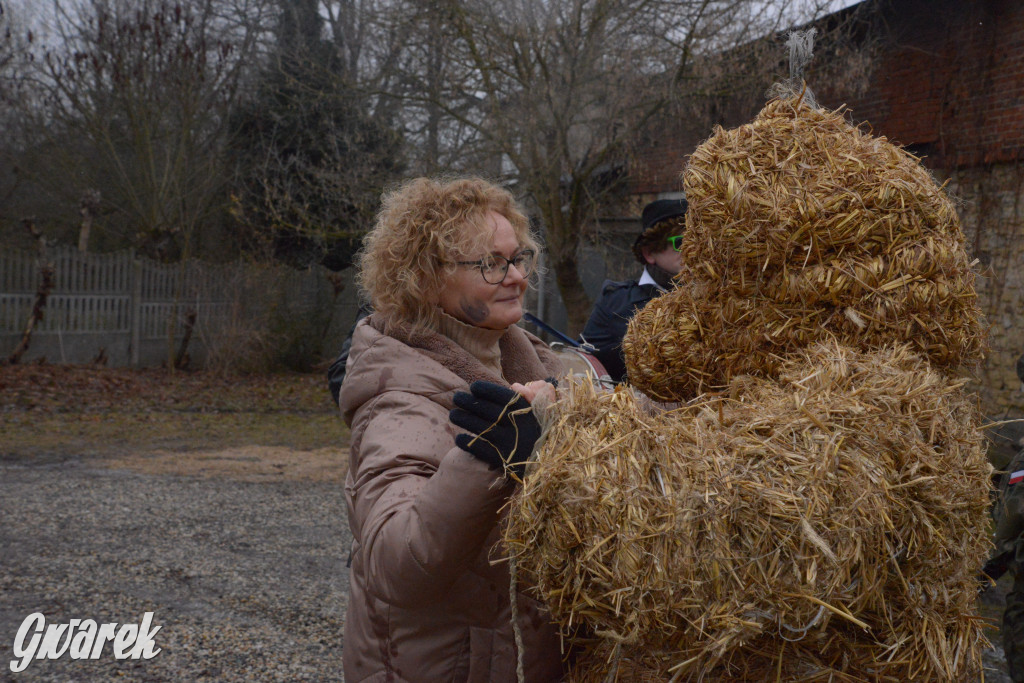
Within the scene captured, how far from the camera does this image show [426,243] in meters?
2.12

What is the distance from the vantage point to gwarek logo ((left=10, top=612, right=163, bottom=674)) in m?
4.38

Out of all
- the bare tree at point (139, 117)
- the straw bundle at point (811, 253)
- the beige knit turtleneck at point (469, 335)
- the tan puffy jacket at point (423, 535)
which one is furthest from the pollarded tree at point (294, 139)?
the straw bundle at point (811, 253)

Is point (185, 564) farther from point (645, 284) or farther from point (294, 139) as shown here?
point (294, 139)

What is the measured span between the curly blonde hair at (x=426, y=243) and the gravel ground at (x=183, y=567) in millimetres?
2833

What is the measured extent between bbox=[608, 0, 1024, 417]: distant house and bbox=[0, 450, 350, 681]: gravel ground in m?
6.07

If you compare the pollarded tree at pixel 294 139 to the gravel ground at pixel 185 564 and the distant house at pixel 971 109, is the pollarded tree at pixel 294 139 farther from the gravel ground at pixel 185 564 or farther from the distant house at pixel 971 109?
the distant house at pixel 971 109

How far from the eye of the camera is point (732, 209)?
1.85 m

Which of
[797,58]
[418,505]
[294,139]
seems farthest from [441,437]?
[294,139]

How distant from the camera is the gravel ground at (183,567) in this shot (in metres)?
4.39

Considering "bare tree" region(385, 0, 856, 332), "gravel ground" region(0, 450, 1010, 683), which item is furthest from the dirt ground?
"bare tree" region(385, 0, 856, 332)

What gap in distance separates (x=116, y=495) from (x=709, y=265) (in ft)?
22.5

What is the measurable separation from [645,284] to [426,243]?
6.77 feet

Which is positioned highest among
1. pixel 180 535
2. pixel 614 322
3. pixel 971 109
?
pixel 971 109

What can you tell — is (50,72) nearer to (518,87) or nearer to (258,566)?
(518,87)
